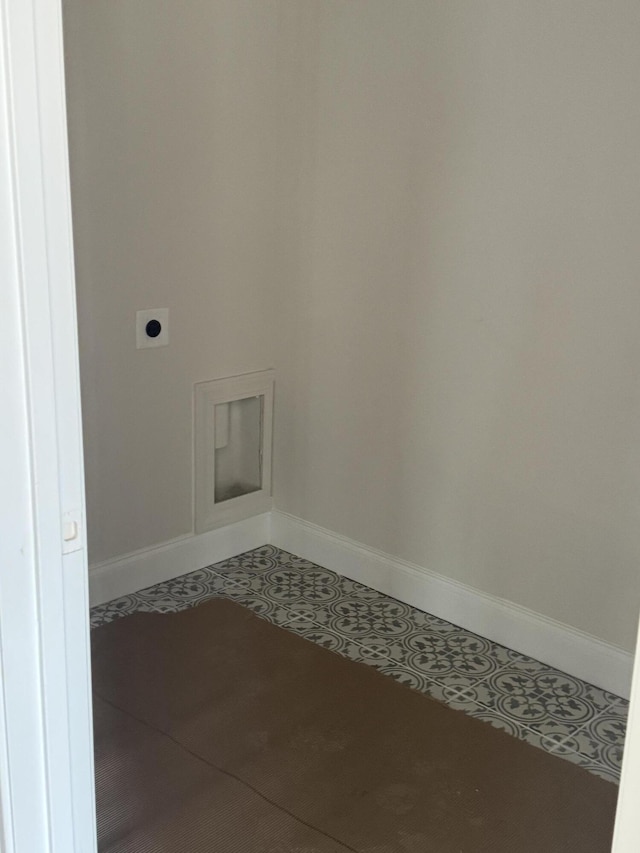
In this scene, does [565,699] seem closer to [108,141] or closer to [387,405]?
[387,405]

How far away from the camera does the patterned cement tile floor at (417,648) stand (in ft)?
7.84

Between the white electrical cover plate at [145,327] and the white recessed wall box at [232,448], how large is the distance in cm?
25

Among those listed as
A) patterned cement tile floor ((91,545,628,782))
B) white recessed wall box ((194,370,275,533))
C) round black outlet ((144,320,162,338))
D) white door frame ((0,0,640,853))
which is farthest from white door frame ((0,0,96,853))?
white recessed wall box ((194,370,275,533))

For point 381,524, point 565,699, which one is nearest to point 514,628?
point 565,699

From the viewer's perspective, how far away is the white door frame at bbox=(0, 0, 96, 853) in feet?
3.74

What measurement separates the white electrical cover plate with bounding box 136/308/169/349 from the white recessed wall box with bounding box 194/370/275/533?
25 cm

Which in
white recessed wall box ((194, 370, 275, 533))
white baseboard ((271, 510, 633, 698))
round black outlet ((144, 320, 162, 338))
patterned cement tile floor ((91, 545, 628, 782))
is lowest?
patterned cement tile floor ((91, 545, 628, 782))

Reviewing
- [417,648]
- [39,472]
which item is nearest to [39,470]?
[39,472]

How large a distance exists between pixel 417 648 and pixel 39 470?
1.79m

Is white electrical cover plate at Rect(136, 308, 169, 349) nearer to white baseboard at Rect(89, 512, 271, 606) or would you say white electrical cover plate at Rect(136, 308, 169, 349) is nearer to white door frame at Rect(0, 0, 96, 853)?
white baseboard at Rect(89, 512, 271, 606)

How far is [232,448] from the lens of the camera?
3314 millimetres

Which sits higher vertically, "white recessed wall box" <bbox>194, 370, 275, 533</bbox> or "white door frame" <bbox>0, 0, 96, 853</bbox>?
"white door frame" <bbox>0, 0, 96, 853</bbox>

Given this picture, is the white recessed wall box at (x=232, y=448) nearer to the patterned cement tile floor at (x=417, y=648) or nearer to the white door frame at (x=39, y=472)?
the patterned cement tile floor at (x=417, y=648)

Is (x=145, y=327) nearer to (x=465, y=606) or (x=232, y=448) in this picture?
(x=232, y=448)
